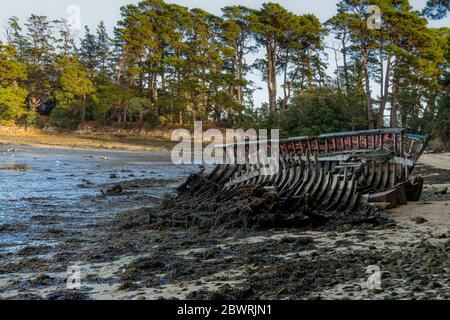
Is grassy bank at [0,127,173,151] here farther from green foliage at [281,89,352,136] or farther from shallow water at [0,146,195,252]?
shallow water at [0,146,195,252]

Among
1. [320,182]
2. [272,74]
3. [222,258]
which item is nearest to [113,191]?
[320,182]

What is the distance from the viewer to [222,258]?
6125mm

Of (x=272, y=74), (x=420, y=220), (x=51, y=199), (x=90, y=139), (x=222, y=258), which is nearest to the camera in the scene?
(x=222, y=258)

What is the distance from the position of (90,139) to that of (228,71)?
16.3 metres

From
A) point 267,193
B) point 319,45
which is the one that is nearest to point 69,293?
point 267,193

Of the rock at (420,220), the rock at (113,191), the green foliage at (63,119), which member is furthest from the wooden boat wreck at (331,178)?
the green foliage at (63,119)

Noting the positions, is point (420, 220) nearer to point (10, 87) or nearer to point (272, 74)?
point (272, 74)

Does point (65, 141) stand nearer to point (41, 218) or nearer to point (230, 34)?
point (230, 34)

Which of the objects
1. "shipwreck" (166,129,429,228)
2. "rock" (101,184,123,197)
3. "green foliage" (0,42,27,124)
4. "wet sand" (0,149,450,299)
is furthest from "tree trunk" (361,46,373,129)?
"green foliage" (0,42,27,124)

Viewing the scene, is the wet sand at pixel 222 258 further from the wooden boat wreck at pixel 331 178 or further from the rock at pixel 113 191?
the rock at pixel 113 191

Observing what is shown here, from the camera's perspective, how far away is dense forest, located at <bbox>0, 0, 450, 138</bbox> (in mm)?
33906

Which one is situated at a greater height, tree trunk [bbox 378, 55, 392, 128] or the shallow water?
tree trunk [bbox 378, 55, 392, 128]

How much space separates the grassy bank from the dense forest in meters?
1.88

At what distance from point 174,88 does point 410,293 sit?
43.6m
